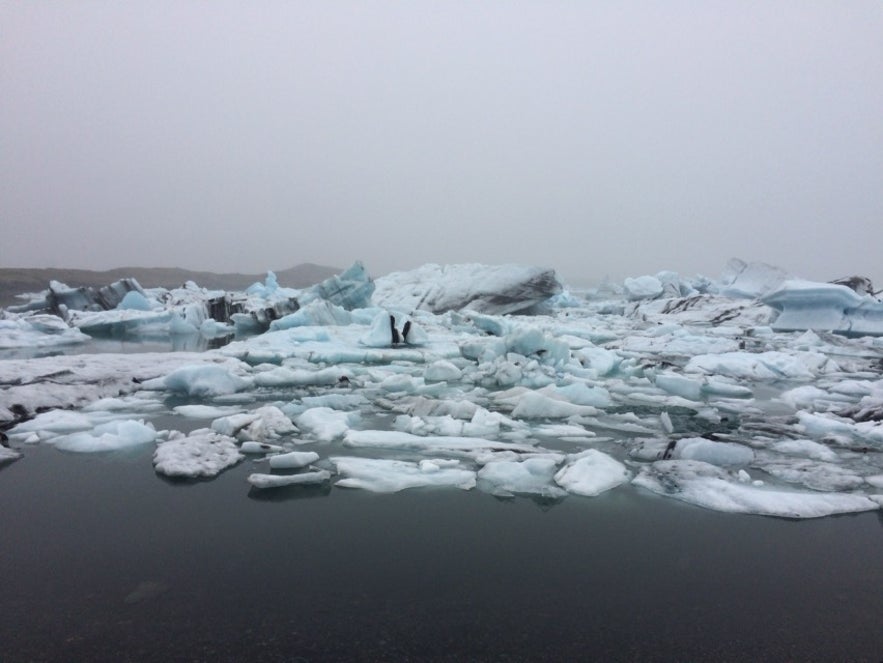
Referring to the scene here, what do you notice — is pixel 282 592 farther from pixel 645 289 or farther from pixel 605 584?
pixel 645 289

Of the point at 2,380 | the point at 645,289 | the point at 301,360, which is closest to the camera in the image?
the point at 2,380

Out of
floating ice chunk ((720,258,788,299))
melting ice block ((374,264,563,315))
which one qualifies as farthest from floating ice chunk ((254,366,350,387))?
floating ice chunk ((720,258,788,299))

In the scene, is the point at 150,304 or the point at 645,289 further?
the point at 645,289

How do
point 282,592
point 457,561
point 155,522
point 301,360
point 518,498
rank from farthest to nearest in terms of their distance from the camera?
point 301,360, point 518,498, point 155,522, point 457,561, point 282,592

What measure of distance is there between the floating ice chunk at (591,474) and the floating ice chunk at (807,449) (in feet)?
4.52

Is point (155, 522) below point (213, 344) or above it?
above

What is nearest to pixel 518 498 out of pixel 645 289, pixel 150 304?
pixel 150 304

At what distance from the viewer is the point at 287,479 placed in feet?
10.4

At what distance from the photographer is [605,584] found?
2.20 metres

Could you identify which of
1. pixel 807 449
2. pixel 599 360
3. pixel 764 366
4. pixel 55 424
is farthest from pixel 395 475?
pixel 764 366

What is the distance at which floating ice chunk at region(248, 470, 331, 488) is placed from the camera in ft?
10.3

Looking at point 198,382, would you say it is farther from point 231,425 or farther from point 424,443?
point 424,443

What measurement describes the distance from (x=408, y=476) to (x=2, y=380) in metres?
4.87

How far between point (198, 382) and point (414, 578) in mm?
4296
